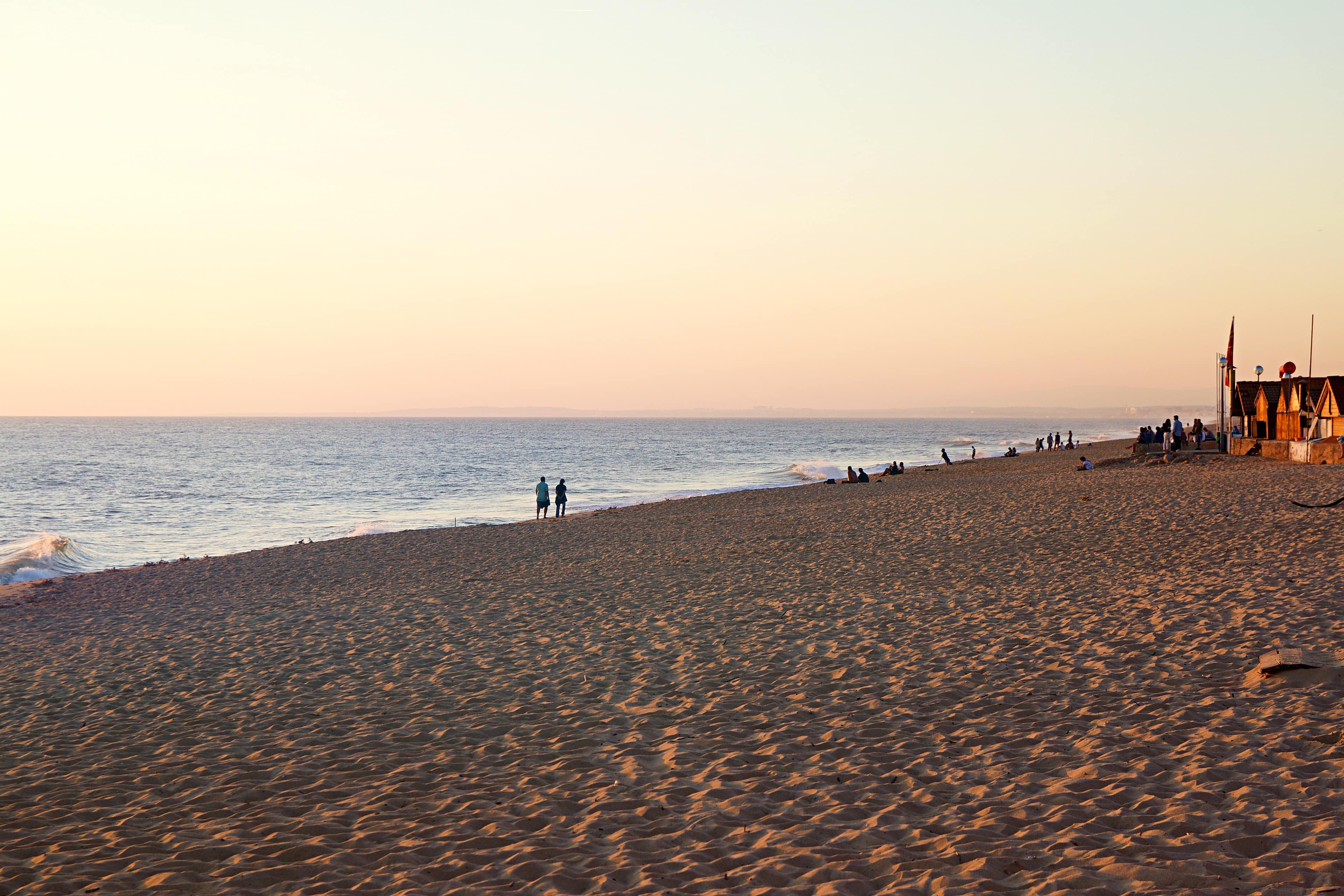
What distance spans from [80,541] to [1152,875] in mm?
33544

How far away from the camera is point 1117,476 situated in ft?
89.2

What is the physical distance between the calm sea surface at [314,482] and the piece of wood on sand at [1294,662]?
25.2 metres

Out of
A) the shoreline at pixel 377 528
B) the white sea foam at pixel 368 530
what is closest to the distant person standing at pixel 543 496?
the shoreline at pixel 377 528

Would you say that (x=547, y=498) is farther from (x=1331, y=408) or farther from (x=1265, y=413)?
(x=1265, y=413)

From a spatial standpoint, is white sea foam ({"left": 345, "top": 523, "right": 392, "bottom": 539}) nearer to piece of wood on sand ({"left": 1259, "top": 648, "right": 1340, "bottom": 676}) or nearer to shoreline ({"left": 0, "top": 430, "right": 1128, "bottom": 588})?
shoreline ({"left": 0, "top": 430, "right": 1128, "bottom": 588})

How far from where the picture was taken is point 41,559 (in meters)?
23.6

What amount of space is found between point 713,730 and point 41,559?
23982mm

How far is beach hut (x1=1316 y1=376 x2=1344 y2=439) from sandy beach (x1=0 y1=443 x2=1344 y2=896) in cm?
2504

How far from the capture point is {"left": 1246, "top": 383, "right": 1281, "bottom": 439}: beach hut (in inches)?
1721

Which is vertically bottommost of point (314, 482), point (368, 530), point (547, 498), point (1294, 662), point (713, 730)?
point (368, 530)

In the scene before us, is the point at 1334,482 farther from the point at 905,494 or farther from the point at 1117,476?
the point at 905,494

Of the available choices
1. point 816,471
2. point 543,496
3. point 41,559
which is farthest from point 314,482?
point 41,559

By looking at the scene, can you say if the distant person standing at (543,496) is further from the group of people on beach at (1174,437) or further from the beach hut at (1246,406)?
the beach hut at (1246,406)

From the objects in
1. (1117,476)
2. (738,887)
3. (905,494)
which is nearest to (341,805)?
(738,887)
